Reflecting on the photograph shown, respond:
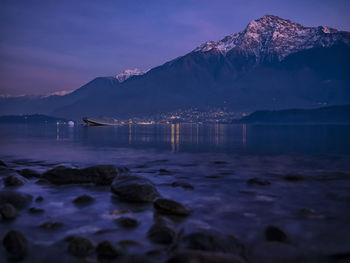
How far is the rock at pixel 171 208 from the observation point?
34.3 feet

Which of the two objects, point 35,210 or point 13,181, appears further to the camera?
point 13,181

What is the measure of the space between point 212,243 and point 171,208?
347 centimetres

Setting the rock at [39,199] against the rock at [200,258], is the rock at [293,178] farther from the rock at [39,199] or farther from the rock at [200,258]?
the rock at [39,199]

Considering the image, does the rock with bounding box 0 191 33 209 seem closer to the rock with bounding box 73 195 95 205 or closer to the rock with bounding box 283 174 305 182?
the rock with bounding box 73 195 95 205

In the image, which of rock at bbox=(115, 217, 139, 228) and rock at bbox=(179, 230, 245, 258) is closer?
rock at bbox=(179, 230, 245, 258)

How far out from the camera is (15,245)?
7.43m

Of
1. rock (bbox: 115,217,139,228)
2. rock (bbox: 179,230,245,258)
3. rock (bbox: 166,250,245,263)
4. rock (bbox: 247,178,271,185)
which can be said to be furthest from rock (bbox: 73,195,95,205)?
rock (bbox: 247,178,271,185)

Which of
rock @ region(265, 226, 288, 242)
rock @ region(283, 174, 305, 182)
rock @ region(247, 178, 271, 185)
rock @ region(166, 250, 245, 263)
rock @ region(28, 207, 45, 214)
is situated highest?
rock @ region(166, 250, 245, 263)

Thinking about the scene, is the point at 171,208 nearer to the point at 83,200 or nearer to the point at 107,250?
the point at 107,250

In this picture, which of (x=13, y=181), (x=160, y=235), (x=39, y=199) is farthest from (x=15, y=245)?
(x=13, y=181)

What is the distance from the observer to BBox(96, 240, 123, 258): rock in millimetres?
7207

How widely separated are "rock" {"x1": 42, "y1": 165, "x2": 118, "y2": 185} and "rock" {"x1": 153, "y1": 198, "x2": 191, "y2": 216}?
5.83 m

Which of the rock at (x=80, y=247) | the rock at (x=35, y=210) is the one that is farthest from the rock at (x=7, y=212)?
the rock at (x=80, y=247)

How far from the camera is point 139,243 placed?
26.0 ft
